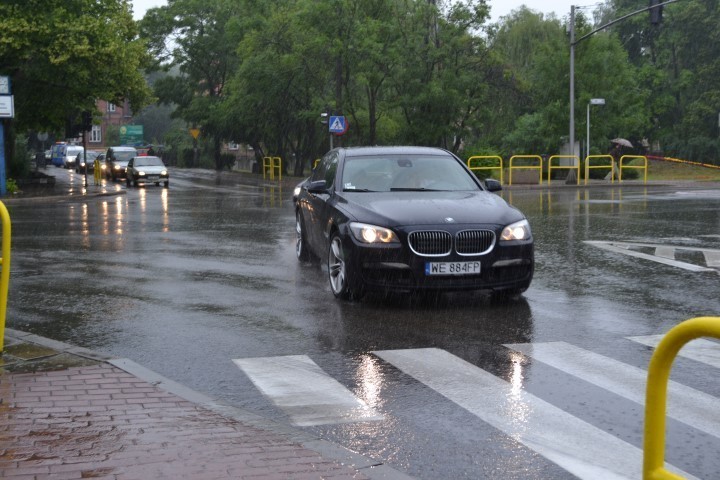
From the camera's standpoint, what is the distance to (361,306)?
10.3 m

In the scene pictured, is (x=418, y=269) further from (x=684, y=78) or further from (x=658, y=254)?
(x=684, y=78)

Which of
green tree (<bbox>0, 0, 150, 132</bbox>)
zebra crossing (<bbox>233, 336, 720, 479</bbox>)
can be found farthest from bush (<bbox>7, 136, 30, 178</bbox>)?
zebra crossing (<bbox>233, 336, 720, 479</bbox>)

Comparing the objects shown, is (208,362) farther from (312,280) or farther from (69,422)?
(312,280)

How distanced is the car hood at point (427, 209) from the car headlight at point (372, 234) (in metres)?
0.07

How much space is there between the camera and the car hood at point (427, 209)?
33.3ft

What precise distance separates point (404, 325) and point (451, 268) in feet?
3.17

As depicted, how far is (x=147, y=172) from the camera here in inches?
1874

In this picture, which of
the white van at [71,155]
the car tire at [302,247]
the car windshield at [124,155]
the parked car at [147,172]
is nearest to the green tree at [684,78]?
the car windshield at [124,155]

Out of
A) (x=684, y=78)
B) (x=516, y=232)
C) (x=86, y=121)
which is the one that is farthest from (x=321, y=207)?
(x=684, y=78)

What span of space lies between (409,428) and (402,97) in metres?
38.7

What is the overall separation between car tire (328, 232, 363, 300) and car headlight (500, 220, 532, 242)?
1528 mm

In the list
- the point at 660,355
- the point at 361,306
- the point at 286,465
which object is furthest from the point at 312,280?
the point at 660,355

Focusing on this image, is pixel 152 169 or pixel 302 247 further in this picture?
pixel 152 169

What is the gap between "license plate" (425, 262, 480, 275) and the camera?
9930 millimetres
